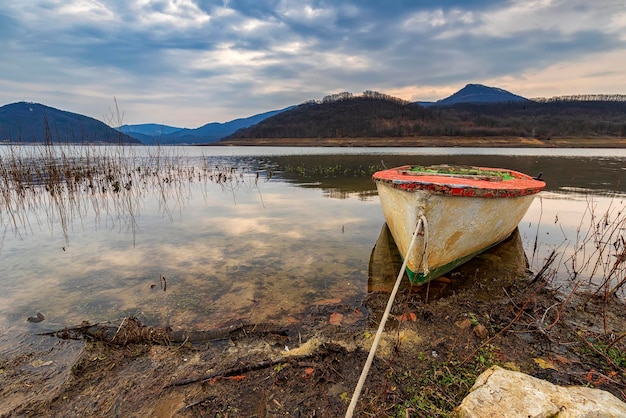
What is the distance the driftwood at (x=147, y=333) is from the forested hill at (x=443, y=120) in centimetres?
9873

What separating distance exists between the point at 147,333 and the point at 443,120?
432 feet

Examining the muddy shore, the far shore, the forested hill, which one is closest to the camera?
the muddy shore

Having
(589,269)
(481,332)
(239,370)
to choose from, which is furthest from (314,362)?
(589,269)

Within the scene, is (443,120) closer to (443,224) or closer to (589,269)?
(589,269)

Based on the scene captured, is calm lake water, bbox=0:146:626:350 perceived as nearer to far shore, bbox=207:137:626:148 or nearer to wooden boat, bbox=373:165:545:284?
wooden boat, bbox=373:165:545:284

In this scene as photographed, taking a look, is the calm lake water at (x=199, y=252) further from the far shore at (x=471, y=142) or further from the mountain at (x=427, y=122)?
the mountain at (x=427, y=122)

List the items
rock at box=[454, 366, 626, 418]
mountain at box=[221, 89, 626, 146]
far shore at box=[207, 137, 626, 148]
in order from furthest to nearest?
mountain at box=[221, 89, 626, 146] < far shore at box=[207, 137, 626, 148] < rock at box=[454, 366, 626, 418]

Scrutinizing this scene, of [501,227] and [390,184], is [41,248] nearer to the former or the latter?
[390,184]

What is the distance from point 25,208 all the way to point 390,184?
38.4ft

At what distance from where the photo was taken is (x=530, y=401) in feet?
6.83

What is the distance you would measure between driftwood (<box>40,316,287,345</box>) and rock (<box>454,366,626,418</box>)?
219 cm

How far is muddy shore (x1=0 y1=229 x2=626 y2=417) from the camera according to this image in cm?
262

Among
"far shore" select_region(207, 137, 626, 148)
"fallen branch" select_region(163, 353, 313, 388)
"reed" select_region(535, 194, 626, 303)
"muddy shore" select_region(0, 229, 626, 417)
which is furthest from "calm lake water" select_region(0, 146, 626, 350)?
"far shore" select_region(207, 137, 626, 148)

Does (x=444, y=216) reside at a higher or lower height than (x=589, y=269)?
higher
